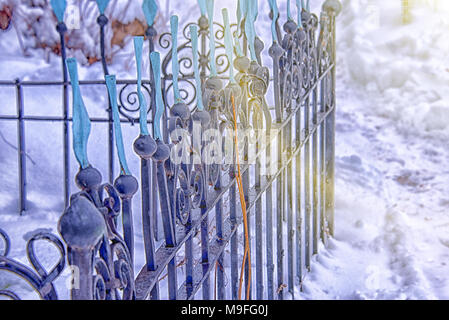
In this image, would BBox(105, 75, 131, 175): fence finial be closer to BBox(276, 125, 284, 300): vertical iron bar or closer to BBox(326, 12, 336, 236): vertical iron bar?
BBox(276, 125, 284, 300): vertical iron bar

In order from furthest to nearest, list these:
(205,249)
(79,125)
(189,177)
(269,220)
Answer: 1. (269,220)
2. (205,249)
3. (189,177)
4. (79,125)

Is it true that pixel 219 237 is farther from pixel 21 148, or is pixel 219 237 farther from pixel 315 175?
pixel 21 148

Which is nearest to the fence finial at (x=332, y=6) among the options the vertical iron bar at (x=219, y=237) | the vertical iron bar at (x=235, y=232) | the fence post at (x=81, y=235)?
the vertical iron bar at (x=235, y=232)

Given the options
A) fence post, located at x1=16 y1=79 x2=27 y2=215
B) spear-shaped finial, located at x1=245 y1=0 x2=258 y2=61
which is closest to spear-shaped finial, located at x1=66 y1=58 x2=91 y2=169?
spear-shaped finial, located at x1=245 y1=0 x2=258 y2=61

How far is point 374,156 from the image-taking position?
756 cm

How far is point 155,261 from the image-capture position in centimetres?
141

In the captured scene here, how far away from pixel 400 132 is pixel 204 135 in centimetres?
734

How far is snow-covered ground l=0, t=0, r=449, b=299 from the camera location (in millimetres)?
3654

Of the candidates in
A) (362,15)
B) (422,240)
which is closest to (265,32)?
(362,15)

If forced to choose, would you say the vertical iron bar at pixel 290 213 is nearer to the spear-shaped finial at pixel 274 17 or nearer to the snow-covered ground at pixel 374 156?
the snow-covered ground at pixel 374 156

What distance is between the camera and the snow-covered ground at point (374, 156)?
3.65 meters

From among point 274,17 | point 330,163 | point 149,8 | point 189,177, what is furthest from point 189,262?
point 330,163

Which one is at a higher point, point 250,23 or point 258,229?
Answer: point 250,23
